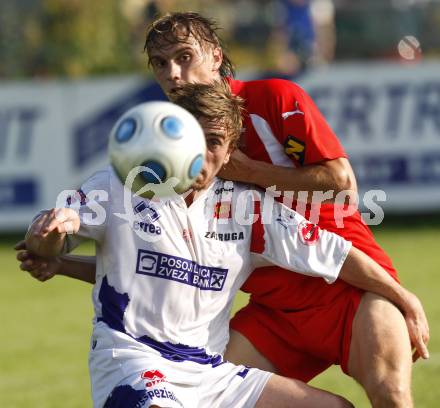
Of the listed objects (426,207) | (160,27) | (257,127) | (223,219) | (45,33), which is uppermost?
(160,27)

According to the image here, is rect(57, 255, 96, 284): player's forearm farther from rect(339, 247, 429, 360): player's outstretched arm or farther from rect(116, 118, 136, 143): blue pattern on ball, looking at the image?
rect(339, 247, 429, 360): player's outstretched arm

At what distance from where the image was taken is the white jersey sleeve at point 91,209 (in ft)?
15.6

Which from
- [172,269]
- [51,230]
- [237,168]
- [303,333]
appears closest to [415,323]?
[303,333]

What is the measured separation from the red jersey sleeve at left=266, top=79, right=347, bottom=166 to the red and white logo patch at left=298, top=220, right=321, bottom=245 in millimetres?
355

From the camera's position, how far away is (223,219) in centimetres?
507

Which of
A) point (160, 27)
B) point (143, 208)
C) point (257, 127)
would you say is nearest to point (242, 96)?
point (257, 127)

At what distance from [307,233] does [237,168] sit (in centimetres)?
44

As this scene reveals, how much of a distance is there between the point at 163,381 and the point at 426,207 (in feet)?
35.8

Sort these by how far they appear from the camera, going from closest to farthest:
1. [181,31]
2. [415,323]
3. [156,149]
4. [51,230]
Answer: [156,149]
[51,230]
[415,323]
[181,31]

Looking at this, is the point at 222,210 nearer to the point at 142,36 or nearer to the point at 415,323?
the point at 415,323

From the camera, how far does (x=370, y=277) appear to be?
16.9ft

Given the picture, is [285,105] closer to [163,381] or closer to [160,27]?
[160,27]

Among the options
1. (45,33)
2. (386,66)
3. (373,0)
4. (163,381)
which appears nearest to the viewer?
(163,381)

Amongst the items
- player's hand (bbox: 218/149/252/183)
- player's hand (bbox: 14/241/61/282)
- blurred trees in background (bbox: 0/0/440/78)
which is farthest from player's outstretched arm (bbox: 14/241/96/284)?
blurred trees in background (bbox: 0/0/440/78)
